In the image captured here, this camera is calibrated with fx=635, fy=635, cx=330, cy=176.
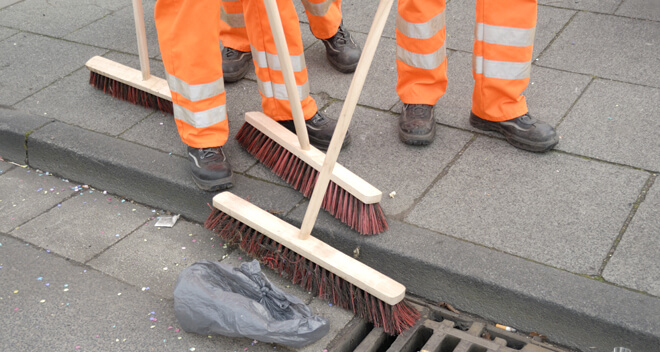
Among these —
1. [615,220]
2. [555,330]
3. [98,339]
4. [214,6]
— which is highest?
[615,220]

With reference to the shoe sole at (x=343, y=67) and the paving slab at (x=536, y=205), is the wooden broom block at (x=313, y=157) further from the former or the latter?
the shoe sole at (x=343, y=67)

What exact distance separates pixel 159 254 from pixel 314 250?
2.34 ft

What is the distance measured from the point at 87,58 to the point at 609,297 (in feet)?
10.2

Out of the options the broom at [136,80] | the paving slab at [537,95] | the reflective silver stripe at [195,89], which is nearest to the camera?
the reflective silver stripe at [195,89]

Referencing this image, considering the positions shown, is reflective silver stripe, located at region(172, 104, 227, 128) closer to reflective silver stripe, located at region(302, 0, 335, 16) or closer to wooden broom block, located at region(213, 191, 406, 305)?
wooden broom block, located at region(213, 191, 406, 305)

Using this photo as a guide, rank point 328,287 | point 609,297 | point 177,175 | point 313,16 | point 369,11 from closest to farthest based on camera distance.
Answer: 1. point 609,297
2. point 328,287
3. point 177,175
4. point 313,16
5. point 369,11

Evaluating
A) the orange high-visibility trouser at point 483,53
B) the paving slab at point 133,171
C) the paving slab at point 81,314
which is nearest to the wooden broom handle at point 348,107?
the paving slab at point 133,171

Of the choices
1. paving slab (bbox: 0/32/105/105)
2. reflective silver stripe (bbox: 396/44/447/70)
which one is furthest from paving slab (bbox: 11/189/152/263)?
reflective silver stripe (bbox: 396/44/447/70)

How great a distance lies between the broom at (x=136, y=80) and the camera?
125 inches

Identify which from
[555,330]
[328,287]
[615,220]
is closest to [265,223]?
[328,287]

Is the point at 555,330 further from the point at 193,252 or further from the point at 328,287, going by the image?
the point at 193,252

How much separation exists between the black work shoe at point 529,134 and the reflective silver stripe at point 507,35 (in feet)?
1.11

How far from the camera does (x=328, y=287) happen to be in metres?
2.29

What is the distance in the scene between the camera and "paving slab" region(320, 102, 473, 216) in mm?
2609
